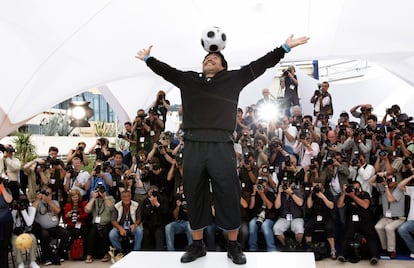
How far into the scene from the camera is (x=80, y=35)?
6.18 m

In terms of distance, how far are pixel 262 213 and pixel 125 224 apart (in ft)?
7.34

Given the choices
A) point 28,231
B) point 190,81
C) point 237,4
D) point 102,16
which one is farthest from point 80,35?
point 190,81

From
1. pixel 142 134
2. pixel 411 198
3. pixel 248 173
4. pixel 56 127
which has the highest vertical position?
pixel 56 127

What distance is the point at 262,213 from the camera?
650cm

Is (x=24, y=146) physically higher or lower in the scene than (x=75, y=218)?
higher

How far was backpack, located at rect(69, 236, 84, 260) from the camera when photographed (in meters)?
6.82

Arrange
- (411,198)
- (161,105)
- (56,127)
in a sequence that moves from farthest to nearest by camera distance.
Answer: (56,127), (161,105), (411,198)

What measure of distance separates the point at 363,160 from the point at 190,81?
452cm

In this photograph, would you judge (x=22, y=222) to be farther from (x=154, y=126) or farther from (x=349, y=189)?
(x=349, y=189)

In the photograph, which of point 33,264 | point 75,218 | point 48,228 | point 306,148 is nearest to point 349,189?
point 306,148

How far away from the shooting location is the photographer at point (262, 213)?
6367 millimetres

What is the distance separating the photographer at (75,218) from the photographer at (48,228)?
4.4 inches

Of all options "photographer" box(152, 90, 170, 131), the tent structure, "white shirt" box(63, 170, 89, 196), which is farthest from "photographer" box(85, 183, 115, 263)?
"photographer" box(152, 90, 170, 131)

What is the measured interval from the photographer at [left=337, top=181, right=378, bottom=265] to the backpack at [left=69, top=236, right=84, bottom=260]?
13.6 ft
